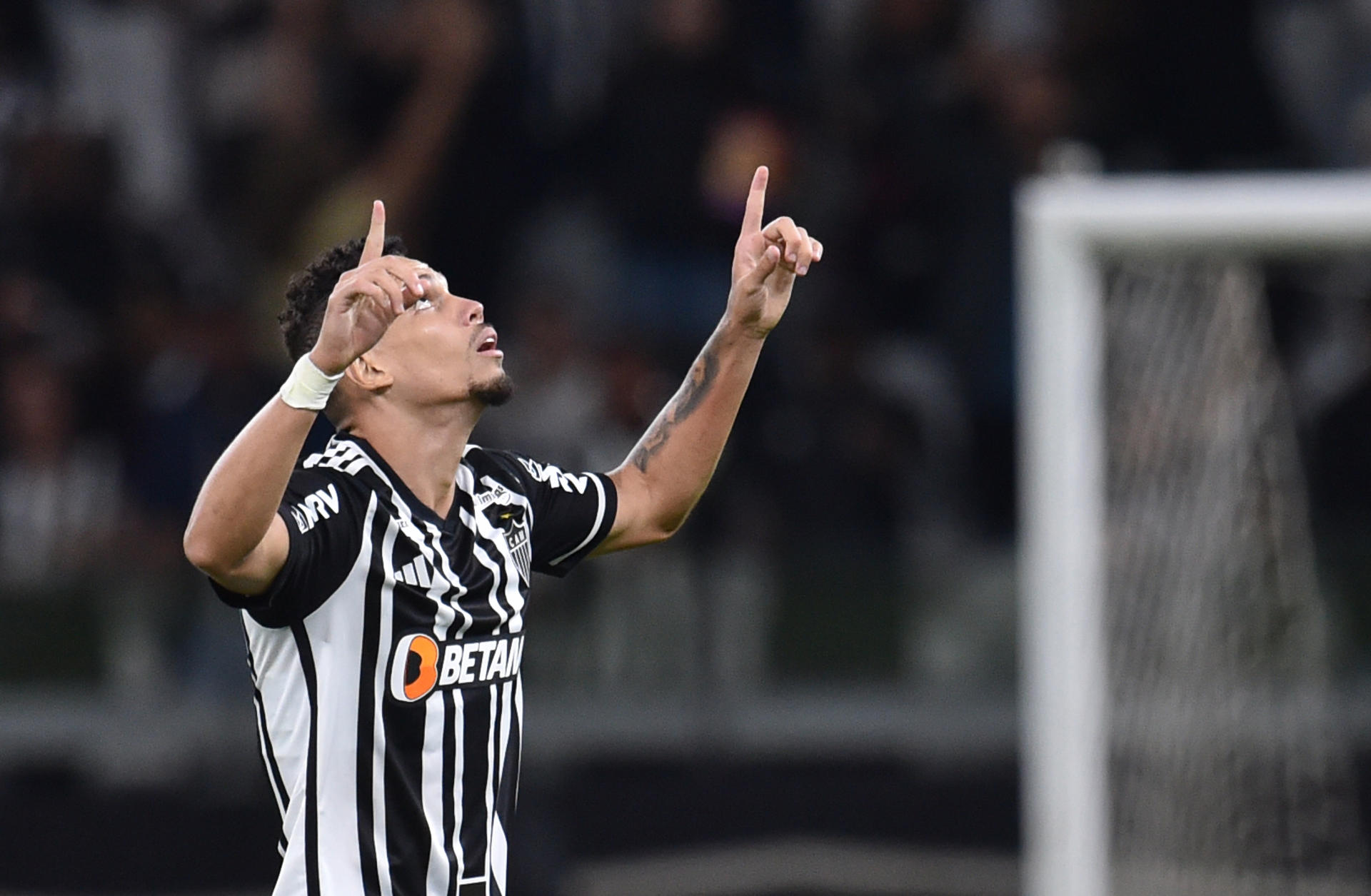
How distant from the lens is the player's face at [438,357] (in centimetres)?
344

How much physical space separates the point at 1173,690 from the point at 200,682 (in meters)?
3.00

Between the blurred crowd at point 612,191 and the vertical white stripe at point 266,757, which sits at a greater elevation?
the blurred crowd at point 612,191

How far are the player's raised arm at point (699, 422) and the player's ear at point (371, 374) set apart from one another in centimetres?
57

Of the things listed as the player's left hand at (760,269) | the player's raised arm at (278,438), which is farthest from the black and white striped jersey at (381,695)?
the player's left hand at (760,269)

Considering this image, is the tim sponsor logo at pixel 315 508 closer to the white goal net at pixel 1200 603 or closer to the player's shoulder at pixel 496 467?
the player's shoulder at pixel 496 467

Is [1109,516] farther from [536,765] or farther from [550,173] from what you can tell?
[550,173]

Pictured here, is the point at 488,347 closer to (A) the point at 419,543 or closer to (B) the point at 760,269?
Result: (A) the point at 419,543

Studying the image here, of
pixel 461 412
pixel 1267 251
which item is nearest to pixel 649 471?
pixel 461 412

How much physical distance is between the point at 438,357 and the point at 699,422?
0.59 m

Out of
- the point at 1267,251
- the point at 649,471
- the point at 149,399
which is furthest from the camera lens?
the point at 149,399

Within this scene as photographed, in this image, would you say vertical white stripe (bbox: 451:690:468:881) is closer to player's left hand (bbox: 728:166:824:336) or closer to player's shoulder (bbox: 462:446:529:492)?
player's shoulder (bbox: 462:446:529:492)

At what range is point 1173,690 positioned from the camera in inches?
236

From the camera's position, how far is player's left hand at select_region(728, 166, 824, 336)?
142 inches

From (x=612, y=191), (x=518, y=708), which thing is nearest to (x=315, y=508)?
(x=518, y=708)
